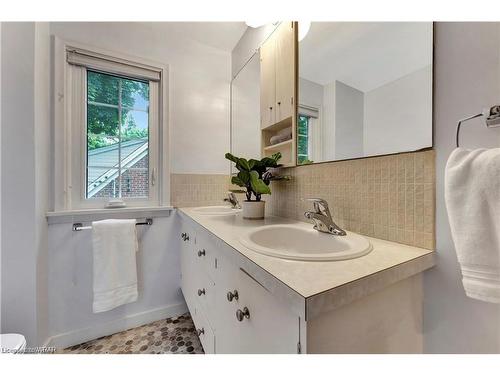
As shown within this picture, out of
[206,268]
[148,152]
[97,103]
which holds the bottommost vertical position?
[206,268]

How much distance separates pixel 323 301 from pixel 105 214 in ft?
4.78

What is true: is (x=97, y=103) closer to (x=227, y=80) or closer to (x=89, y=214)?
(x=89, y=214)

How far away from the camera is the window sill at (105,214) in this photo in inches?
47.6

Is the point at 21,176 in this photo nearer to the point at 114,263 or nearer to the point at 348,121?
the point at 114,263

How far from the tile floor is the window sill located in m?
0.78

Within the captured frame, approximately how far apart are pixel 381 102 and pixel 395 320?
0.72 meters

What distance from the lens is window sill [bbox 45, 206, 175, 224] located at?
121 centimetres

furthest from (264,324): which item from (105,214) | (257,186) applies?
(105,214)

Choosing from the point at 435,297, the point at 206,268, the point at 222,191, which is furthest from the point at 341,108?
the point at 222,191

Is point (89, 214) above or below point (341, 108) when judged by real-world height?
below

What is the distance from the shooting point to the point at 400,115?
0.70 meters

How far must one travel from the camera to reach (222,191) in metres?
1.80

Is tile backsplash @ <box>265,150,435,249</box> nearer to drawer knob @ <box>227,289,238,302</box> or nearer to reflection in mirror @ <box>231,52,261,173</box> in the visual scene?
drawer knob @ <box>227,289,238,302</box>

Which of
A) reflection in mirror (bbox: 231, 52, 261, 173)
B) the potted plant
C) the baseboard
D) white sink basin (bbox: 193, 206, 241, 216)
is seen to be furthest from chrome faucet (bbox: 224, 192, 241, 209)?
the baseboard
